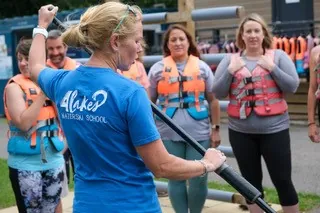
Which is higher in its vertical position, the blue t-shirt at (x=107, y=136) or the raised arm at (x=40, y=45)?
the raised arm at (x=40, y=45)

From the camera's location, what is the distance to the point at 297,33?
45.6 ft

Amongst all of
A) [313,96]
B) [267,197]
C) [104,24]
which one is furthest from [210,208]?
Result: [104,24]

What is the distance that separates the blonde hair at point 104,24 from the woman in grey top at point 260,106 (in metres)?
2.39

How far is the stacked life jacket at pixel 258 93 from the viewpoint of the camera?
4.80 m

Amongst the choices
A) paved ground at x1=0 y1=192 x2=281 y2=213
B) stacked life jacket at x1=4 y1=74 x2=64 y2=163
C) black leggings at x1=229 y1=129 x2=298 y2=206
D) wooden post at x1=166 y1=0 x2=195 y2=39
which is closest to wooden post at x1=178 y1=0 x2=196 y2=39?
wooden post at x1=166 y1=0 x2=195 y2=39

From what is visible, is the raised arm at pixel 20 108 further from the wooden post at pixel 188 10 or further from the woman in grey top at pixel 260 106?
the wooden post at pixel 188 10

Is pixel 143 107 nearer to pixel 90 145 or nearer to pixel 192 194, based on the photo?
pixel 90 145

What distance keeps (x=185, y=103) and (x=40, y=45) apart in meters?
2.27

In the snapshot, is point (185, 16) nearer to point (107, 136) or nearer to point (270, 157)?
point (270, 157)

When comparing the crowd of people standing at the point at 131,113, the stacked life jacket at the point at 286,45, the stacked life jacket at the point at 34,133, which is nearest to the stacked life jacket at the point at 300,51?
the stacked life jacket at the point at 286,45

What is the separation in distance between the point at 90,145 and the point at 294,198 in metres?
2.70

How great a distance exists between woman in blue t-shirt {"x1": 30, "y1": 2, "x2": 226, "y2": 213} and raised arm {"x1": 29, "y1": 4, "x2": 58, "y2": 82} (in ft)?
1.23

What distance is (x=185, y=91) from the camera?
5254 millimetres

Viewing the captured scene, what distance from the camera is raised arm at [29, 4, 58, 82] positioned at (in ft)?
10.00
